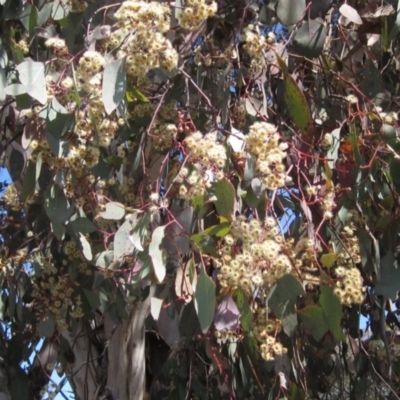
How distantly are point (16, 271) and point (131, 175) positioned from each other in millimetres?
459

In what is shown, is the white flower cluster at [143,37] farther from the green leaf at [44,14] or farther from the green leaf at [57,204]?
the green leaf at [44,14]

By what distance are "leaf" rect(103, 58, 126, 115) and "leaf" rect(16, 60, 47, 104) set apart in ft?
0.45

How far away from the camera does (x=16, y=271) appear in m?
2.58

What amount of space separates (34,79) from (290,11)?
743 millimetres

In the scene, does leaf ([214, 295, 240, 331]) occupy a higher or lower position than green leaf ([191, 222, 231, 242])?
lower

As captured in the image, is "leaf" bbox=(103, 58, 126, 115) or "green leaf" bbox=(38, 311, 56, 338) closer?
"leaf" bbox=(103, 58, 126, 115)

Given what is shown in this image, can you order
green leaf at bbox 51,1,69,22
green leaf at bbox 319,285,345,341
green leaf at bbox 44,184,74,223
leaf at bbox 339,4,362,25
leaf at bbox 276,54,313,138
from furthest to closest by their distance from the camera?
green leaf at bbox 51,1,69,22, leaf at bbox 339,4,362,25, leaf at bbox 276,54,313,138, green leaf at bbox 44,184,74,223, green leaf at bbox 319,285,345,341

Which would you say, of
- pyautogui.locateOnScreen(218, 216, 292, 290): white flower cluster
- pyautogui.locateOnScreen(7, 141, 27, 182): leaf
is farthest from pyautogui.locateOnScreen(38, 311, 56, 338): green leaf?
pyautogui.locateOnScreen(218, 216, 292, 290): white flower cluster

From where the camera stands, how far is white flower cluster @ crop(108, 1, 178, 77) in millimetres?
1809

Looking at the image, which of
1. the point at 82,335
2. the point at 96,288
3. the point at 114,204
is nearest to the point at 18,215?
the point at 82,335

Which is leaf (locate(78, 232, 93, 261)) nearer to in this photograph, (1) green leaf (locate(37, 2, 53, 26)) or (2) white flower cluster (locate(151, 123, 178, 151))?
(2) white flower cluster (locate(151, 123, 178, 151))

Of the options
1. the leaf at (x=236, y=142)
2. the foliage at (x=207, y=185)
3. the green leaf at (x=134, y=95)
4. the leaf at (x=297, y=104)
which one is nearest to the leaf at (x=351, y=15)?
the foliage at (x=207, y=185)

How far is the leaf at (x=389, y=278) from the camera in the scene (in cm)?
222

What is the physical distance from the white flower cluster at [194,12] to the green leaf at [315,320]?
754 mm
